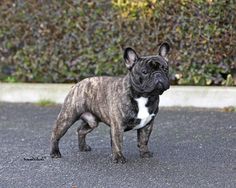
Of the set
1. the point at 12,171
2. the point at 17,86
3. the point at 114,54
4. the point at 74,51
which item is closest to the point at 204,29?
the point at 114,54

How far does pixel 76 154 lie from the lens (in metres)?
6.70

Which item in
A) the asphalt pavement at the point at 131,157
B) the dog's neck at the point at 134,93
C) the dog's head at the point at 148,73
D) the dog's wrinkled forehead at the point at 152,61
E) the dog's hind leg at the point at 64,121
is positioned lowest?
the asphalt pavement at the point at 131,157

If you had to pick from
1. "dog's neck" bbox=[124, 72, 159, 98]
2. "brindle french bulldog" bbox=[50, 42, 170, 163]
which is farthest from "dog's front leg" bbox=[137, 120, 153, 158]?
"dog's neck" bbox=[124, 72, 159, 98]

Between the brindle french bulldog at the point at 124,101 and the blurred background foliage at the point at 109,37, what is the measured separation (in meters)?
3.31

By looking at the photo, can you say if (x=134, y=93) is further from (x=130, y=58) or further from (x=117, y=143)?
(x=117, y=143)

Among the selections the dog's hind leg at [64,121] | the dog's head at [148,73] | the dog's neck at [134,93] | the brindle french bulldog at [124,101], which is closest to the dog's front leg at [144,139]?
the brindle french bulldog at [124,101]

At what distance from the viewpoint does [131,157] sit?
6496mm

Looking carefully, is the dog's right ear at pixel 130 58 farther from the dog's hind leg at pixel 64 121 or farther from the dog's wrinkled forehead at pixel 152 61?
the dog's hind leg at pixel 64 121

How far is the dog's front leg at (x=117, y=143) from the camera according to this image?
20.0ft

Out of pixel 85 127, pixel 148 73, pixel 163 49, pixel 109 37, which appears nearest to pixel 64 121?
pixel 85 127

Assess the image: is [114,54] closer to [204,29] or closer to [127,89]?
[204,29]

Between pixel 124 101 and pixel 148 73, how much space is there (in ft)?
1.34

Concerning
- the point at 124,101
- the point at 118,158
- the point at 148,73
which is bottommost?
the point at 118,158

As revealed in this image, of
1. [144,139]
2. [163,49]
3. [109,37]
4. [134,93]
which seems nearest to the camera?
[134,93]
